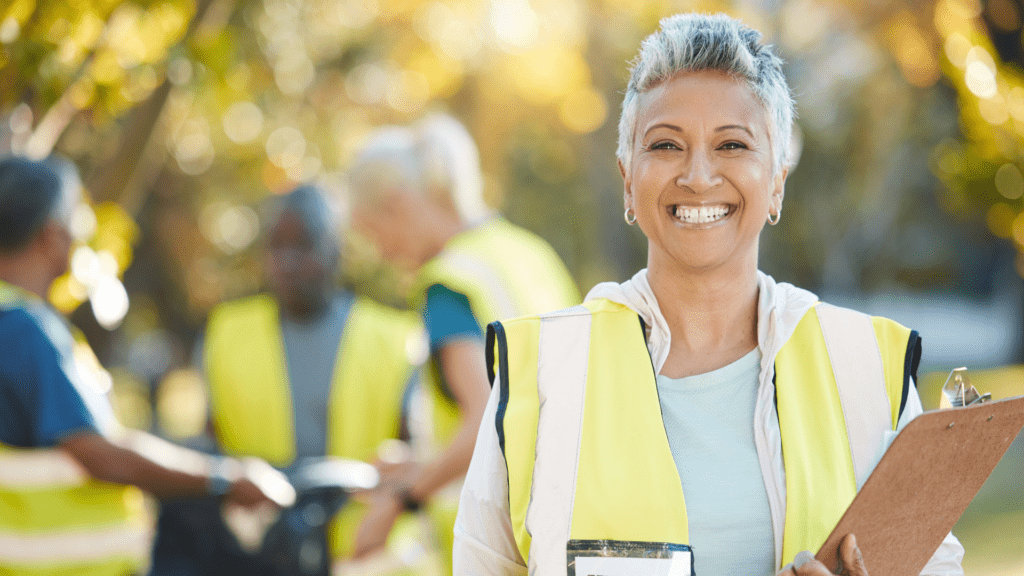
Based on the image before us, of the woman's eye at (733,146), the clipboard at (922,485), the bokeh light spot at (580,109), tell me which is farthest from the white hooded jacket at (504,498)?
the bokeh light spot at (580,109)

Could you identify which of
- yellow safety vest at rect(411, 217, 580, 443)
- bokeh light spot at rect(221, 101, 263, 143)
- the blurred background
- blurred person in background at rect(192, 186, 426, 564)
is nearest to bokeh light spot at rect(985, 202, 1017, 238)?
the blurred background

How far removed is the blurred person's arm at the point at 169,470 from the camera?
9.57 ft

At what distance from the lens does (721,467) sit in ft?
6.02

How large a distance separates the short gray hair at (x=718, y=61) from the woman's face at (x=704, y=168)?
0.02 m

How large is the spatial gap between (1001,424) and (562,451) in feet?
2.66

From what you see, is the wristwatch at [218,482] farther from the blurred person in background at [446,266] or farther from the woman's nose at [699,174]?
the woman's nose at [699,174]

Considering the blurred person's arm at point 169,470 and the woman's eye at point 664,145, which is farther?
the blurred person's arm at point 169,470

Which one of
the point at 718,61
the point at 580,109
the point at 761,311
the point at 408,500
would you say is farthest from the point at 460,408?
the point at 580,109

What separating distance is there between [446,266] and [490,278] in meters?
0.17

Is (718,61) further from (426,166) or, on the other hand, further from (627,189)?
(426,166)

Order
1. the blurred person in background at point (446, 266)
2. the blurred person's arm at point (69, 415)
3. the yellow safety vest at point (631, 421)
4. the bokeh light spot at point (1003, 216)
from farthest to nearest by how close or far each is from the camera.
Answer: the bokeh light spot at point (1003, 216), the blurred person in background at point (446, 266), the blurred person's arm at point (69, 415), the yellow safety vest at point (631, 421)

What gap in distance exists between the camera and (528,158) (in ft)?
92.4

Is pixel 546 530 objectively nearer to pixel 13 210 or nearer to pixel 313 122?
pixel 13 210

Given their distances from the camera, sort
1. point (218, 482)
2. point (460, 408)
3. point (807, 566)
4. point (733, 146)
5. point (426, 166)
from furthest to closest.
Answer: point (426, 166) < point (218, 482) < point (460, 408) < point (733, 146) < point (807, 566)
